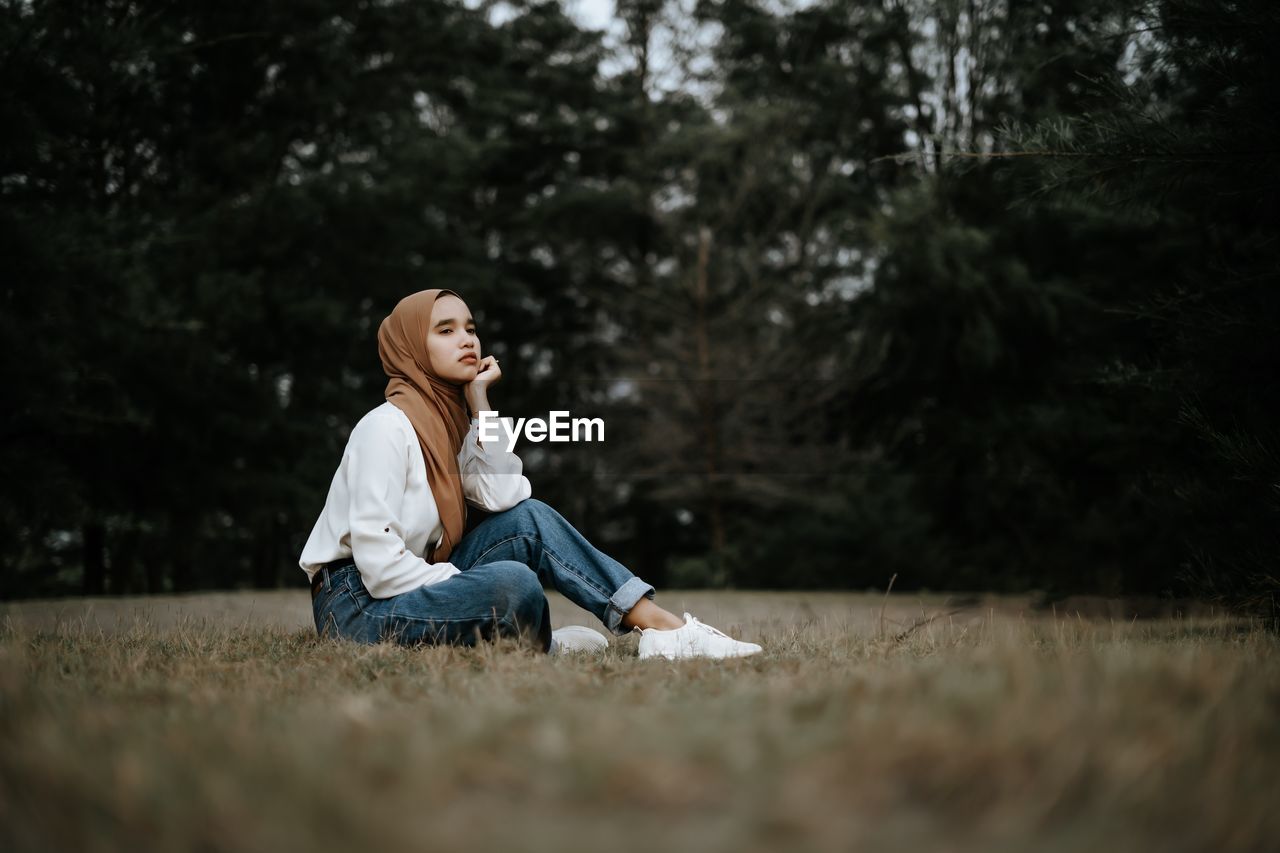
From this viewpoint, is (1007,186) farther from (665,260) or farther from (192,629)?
(192,629)

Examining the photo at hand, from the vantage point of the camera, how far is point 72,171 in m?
12.0

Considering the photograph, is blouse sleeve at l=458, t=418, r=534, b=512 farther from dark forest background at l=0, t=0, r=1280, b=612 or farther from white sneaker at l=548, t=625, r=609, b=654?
dark forest background at l=0, t=0, r=1280, b=612

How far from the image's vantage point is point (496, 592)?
3480 mm

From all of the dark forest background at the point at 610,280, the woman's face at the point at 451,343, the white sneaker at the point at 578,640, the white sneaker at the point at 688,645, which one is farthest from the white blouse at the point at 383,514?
the dark forest background at the point at 610,280

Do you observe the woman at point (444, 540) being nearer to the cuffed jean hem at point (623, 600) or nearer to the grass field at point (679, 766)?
the cuffed jean hem at point (623, 600)

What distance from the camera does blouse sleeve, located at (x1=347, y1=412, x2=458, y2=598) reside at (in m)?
3.43

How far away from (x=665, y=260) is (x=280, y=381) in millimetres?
6806

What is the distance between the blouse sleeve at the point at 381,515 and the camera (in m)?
3.43

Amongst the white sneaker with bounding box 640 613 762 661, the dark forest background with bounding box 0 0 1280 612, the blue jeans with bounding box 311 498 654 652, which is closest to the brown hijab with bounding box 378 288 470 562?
the blue jeans with bounding box 311 498 654 652

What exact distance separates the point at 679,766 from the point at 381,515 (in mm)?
2023

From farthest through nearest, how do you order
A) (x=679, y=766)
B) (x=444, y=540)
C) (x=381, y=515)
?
(x=444, y=540), (x=381, y=515), (x=679, y=766)

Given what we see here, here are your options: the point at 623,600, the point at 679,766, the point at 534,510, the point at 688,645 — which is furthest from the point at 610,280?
the point at 679,766

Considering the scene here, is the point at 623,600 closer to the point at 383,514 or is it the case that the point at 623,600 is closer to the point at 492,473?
the point at 492,473

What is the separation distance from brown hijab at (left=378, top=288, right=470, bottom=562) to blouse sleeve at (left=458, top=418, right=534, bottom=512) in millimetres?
51
